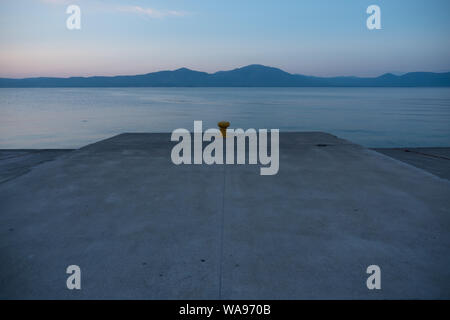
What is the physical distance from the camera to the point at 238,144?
10.1 meters

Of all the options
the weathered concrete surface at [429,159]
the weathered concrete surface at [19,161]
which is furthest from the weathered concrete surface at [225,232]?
the weathered concrete surface at [429,159]

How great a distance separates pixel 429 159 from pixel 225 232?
9119mm

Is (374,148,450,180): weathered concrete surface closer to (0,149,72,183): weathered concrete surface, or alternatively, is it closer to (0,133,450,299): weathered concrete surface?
(0,133,450,299): weathered concrete surface

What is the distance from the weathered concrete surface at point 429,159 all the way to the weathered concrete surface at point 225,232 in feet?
7.12

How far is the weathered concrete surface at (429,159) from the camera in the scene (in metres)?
8.52

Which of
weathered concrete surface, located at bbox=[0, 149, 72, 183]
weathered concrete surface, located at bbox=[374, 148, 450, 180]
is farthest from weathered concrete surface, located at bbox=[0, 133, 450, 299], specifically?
weathered concrete surface, located at bbox=[374, 148, 450, 180]

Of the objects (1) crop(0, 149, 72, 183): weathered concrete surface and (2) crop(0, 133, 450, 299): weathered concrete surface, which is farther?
(1) crop(0, 149, 72, 183): weathered concrete surface

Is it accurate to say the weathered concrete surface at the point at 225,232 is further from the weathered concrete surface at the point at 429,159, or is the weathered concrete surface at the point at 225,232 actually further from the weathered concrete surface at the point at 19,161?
the weathered concrete surface at the point at 429,159

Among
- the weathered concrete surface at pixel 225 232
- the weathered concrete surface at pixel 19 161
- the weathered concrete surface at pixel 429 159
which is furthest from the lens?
the weathered concrete surface at pixel 429 159

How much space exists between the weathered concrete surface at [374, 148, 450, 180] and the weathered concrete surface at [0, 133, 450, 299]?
217 cm

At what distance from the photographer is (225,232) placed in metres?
4.05

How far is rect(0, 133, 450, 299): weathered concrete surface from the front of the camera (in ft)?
9.91

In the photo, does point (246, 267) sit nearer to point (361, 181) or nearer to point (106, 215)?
point (106, 215)
